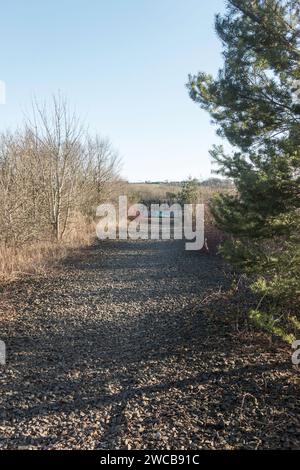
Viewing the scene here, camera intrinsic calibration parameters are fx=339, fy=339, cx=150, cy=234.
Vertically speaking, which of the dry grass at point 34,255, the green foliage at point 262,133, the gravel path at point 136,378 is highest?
the green foliage at point 262,133

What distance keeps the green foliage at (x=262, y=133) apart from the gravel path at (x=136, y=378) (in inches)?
28.5

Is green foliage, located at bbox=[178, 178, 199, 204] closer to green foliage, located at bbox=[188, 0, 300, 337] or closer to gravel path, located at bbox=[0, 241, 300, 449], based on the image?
gravel path, located at bbox=[0, 241, 300, 449]

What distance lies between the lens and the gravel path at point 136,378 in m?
2.77

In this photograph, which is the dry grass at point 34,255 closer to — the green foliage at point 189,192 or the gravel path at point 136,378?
the gravel path at point 136,378


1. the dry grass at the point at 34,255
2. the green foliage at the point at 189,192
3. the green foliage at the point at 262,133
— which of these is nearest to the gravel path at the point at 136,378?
the green foliage at the point at 262,133

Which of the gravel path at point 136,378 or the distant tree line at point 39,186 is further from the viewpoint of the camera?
the distant tree line at point 39,186

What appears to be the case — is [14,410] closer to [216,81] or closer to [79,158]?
[216,81]

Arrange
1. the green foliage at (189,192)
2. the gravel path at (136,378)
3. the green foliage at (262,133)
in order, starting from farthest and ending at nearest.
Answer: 1. the green foliage at (189,192)
2. the green foliage at (262,133)
3. the gravel path at (136,378)

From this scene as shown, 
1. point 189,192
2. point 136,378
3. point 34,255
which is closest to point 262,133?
point 136,378

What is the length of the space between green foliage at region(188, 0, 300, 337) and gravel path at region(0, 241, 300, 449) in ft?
2.37

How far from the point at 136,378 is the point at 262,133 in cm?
325

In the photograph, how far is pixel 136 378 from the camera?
3.67 meters

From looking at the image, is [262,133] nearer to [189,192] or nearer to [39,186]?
[39,186]
